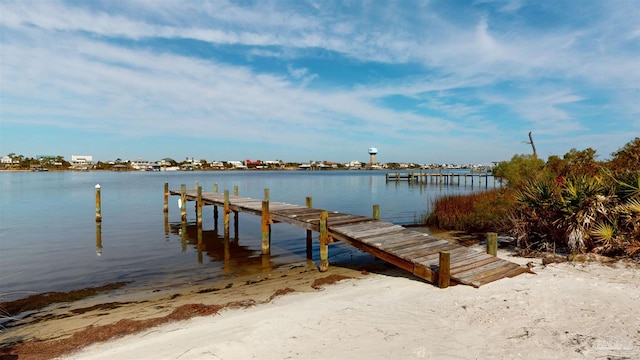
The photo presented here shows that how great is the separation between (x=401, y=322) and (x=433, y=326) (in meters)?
0.54

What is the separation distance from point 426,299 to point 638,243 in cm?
577

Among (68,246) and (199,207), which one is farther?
(199,207)

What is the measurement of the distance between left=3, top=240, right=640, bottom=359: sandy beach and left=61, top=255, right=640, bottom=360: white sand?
2cm

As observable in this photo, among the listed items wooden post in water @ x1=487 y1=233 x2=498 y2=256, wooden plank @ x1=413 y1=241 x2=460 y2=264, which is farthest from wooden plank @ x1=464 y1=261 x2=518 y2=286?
wooden plank @ x1=413 y1=241 x2=460 y2=264

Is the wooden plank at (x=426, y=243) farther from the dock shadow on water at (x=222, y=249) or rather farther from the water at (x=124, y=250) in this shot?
the dock shadow on water at (x=222, y=249)

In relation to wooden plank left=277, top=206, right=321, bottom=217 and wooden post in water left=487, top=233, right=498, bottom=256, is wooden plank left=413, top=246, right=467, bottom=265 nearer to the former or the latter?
wooden post in water left=487, top=233, right=498, bottom=256

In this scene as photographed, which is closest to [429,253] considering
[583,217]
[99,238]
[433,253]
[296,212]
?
[433,253]

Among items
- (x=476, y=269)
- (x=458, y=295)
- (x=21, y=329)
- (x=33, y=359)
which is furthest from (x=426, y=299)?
(x=21, y=329)

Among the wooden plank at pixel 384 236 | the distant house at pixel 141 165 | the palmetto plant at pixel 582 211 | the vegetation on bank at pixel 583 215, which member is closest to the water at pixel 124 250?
the wooden plank at pixel 384 236

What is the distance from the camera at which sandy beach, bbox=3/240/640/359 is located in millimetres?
5141

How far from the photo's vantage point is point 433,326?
235 inches

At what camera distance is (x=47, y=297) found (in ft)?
32.1

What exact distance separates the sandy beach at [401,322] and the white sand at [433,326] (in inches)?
0.7

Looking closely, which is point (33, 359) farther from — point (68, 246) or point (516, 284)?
point (68, 246)
